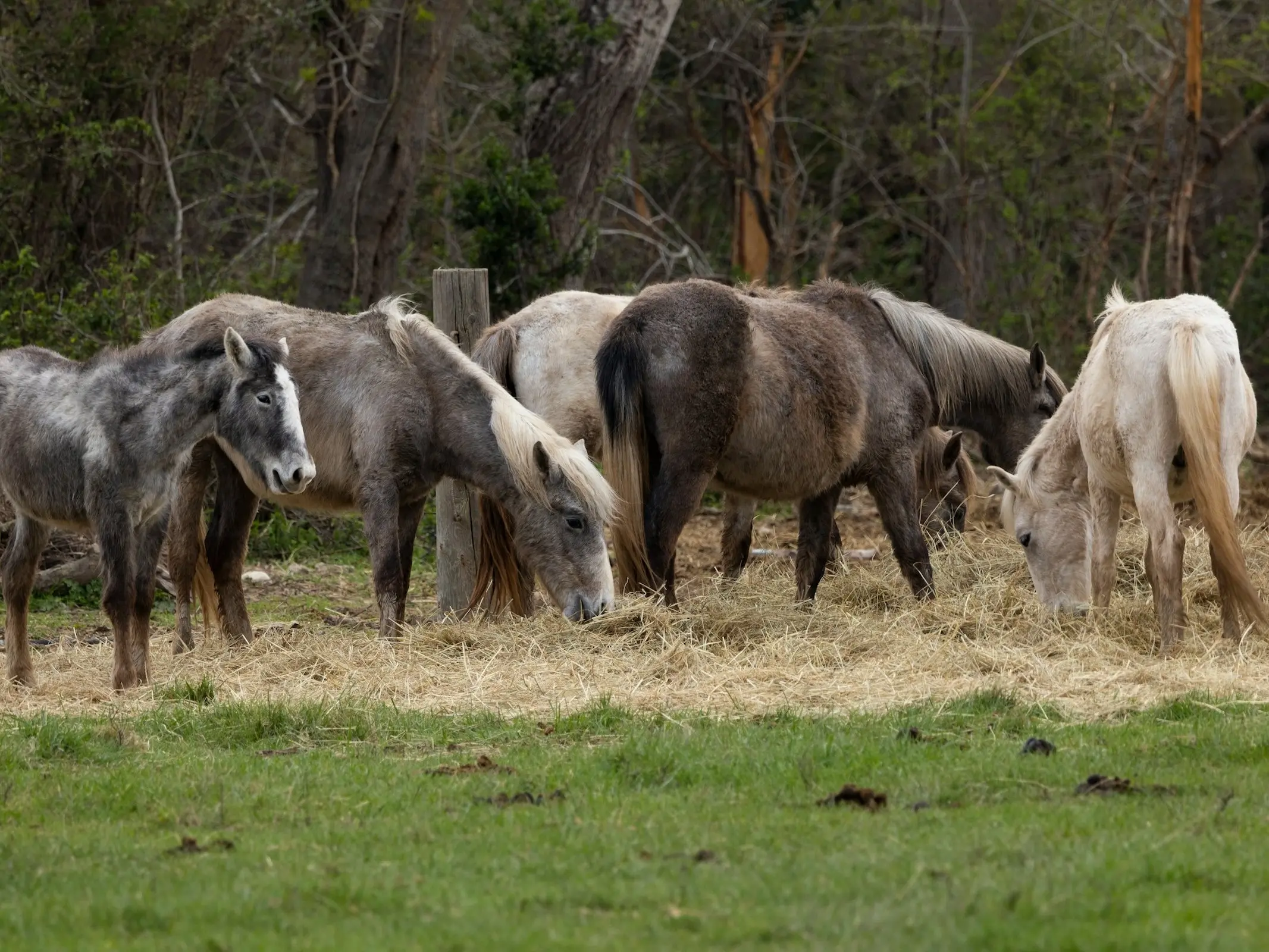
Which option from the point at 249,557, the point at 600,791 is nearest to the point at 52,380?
the point at 600,791

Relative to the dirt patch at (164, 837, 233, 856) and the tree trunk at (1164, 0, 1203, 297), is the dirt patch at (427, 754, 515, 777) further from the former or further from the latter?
the tree trunk at (1164, 0, 1203, 297)

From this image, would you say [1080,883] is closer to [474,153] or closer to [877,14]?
[474,153]

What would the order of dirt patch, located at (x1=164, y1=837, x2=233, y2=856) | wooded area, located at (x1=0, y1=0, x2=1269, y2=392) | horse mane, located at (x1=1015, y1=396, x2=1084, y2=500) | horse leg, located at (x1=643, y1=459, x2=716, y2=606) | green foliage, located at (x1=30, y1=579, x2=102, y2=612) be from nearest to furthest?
1. dirt patch, located at (x1=164, y1=837, x2=233, y2=856)
2. horse mane, located at (x1=1015, y1=396, x2=1084, y2=500)
3. horse leg, located at (x1=643, y1=459, x2=716, y2=606)
4. green foliage, located at (x1=30, y1=579, x2=102, y2=612)
5. wooded area, located at (x1=0, y1=0, x2=1269, y2=392)

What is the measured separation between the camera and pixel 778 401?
336 inches

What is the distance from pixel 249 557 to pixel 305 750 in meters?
6.43

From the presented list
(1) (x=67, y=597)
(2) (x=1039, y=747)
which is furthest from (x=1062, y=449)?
(1) (x=67, y=597)

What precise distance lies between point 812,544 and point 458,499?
204 centimetres

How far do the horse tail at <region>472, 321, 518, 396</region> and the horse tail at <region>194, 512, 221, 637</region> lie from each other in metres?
1.81

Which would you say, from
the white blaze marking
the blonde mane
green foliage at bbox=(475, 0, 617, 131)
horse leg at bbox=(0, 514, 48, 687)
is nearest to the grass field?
horse leg at bbox=(0, 514, 48, 687)

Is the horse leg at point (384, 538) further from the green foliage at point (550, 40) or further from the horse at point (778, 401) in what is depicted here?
the green foliage at point (550, 40)

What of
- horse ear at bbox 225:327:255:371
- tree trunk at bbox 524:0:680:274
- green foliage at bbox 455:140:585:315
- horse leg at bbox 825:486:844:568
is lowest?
horse leg at bbox 825:486:844:568

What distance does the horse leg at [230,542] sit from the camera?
8.77 meters

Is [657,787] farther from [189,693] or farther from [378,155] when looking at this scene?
[378,155]

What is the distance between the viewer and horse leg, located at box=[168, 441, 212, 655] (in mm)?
8688
